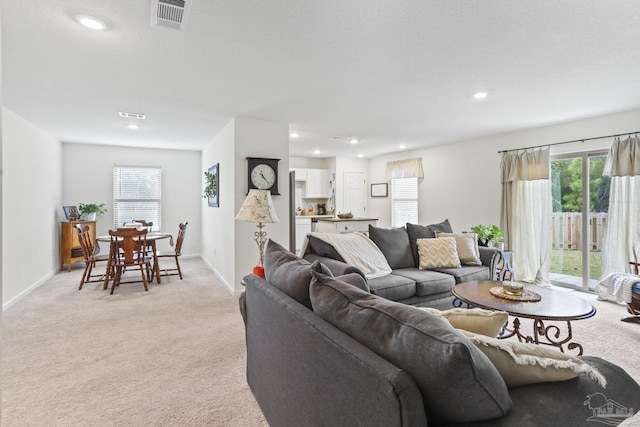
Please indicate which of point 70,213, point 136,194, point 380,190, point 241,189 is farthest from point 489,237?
point 70,213

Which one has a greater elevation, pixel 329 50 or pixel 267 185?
pixel 329 50

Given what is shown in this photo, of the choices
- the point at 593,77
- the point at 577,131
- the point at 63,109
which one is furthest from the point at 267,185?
the point at 577,131

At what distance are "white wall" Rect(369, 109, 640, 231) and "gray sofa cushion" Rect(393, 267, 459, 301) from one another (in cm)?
260

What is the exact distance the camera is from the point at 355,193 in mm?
8055

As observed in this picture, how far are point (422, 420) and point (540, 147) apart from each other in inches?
203

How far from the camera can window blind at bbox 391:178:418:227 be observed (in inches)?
273

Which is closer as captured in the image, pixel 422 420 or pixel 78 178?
pixel 422 420

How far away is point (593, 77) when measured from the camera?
2930 millimetres

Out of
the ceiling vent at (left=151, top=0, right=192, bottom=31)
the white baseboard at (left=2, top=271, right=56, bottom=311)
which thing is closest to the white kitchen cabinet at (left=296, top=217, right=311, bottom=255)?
the white baseboard at (left=2, top=271, right=56, bottom=311)

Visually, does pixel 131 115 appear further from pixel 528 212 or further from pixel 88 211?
pixel 528 212

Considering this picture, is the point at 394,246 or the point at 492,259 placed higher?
the point at 394,246

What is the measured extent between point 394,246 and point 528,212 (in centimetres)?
259

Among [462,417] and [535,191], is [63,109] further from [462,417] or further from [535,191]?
[535,191]

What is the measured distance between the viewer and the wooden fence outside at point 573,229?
433 centimetres
